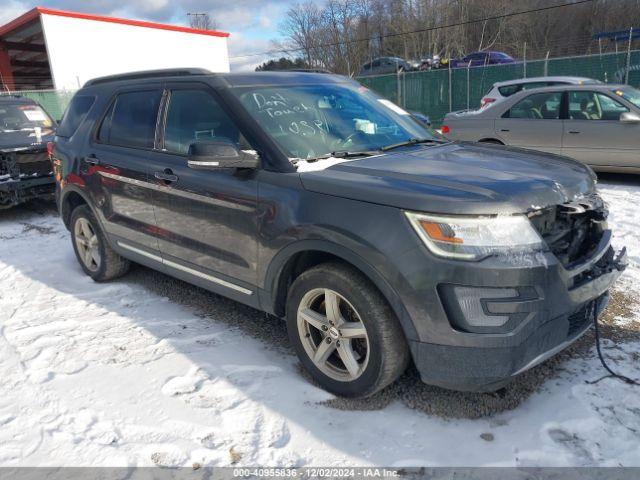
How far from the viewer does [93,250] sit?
5.02m

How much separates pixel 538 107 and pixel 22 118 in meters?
8.59

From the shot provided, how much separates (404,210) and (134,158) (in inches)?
97.4

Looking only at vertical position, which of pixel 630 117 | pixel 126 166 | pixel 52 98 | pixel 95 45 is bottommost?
pixel 630 117

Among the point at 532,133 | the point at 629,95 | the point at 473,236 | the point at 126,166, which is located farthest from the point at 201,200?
the point at 629,95

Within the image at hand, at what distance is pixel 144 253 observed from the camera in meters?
4.25

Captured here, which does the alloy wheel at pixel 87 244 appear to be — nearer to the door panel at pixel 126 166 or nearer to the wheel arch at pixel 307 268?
the door panel at pixel 126 166

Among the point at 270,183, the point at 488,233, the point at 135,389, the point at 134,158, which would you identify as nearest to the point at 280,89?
the point at 270,183

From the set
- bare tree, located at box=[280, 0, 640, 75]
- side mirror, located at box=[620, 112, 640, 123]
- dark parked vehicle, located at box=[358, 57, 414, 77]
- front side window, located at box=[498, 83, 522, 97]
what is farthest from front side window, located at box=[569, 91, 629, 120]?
bare tree, located at box=[280, 0, 640, 75]

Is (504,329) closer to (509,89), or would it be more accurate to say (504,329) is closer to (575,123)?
(575,123)

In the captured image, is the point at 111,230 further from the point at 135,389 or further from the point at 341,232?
the point at 341,232

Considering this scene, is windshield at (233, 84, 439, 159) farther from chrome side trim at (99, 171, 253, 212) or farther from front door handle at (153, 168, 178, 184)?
front door handle at (153, 168, 178, 184)

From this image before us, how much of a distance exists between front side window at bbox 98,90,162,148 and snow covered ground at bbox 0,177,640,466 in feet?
4.56

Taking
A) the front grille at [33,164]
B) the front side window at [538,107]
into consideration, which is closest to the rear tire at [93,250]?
the front grille at [33,164]

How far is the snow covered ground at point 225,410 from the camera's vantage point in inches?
100
